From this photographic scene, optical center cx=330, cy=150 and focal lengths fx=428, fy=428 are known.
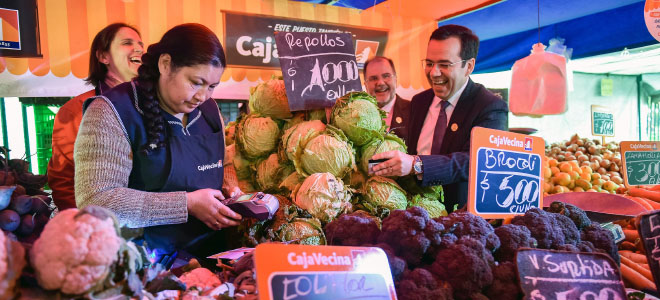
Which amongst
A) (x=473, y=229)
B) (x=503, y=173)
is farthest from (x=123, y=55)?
(x=473, y=229)

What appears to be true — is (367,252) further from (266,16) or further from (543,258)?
(266,16)

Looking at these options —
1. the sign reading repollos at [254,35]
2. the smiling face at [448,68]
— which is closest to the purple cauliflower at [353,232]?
the smiling face at [448,68]

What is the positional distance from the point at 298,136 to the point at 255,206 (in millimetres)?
476

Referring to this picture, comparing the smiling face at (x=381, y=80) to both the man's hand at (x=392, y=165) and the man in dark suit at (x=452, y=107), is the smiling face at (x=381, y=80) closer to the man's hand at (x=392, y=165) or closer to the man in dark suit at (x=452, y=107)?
the man in dark suit at (x=452, y=107)

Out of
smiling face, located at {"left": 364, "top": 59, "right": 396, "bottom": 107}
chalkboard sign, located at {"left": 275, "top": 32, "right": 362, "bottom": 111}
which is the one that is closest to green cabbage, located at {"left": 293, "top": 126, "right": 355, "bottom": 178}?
chalkboard sign, located at {"left": 275, "top": 32, "right": 362, "bottom": 111}

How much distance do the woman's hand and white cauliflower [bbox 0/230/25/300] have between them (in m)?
0.95

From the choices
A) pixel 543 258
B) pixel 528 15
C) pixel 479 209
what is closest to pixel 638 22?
pixel 528 15

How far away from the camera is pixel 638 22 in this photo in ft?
14.5

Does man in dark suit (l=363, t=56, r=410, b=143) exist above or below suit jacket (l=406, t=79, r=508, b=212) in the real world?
above

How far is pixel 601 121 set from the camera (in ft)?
20.1

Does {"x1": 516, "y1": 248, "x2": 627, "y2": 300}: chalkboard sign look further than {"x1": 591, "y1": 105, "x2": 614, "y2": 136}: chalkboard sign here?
No

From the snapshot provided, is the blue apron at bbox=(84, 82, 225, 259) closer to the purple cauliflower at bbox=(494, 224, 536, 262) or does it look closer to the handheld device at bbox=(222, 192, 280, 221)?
the handheld device at bbox=(222, 192, 280, 221)

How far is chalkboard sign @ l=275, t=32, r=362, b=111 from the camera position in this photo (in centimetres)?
210

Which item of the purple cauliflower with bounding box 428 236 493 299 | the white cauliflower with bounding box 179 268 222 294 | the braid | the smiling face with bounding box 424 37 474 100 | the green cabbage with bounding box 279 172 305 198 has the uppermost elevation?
the smiling face with bounding box 424 37 474 100
